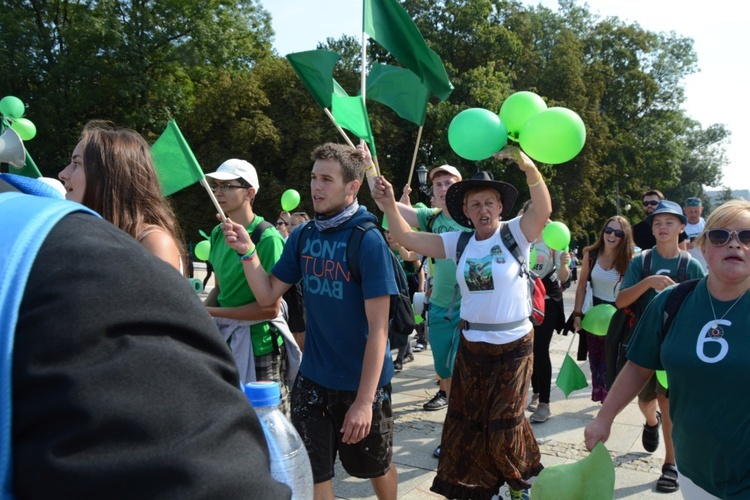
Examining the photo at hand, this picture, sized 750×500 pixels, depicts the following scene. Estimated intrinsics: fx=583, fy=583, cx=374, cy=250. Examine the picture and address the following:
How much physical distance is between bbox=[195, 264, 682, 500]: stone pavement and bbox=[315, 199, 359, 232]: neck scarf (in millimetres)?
1965

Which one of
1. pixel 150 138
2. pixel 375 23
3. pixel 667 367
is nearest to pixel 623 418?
pixel 667 367

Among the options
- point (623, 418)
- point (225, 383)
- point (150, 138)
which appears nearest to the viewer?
point (225, 383)

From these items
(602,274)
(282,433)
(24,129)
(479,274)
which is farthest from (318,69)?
(24,129)

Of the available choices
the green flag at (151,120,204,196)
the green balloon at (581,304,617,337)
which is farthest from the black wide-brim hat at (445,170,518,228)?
the green balloon at (581,304,617,337)

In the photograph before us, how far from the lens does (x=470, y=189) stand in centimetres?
381

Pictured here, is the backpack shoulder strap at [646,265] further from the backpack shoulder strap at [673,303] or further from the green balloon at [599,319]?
the backpack shoulder strap at [673,303]

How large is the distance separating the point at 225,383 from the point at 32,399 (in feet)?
0.70

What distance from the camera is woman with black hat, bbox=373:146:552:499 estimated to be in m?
3.51

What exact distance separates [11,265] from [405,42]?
3.69 meters

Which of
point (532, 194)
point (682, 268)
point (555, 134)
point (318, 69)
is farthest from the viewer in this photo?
point (682, 268)

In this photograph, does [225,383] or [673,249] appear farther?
[673,249]

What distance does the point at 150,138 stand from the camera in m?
23.5

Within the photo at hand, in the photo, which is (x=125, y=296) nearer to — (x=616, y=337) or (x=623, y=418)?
(x=616, y=337)

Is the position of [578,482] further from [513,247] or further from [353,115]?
[353,115]
